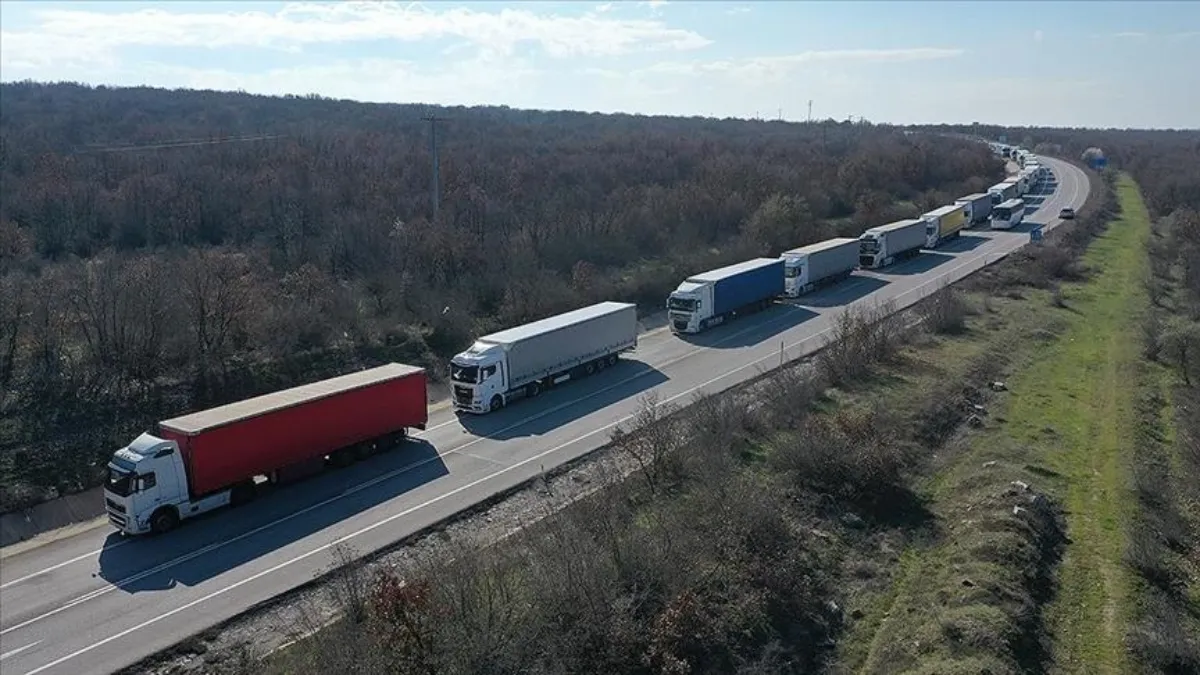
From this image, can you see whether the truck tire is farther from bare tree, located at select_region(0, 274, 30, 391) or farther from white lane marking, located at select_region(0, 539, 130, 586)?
bare tree, located at select_region(0, 274, 30, 391)

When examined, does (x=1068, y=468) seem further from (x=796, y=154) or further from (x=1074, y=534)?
(x=796, y=154)

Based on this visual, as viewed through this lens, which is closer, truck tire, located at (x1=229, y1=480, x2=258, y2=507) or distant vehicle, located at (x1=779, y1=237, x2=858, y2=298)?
truck tire, located at (x1=229, y1=480, x2=258, y2=507)

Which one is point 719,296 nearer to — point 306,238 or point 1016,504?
point 1016,504

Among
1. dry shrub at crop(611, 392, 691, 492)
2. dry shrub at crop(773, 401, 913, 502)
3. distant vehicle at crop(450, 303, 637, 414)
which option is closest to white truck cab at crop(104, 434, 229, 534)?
distant vehicle at crop(450, 303, 637, 414)

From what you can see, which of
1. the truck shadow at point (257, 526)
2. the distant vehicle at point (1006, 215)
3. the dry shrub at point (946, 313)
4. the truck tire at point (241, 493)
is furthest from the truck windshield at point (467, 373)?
the distant vehicle at point (1006, 215)

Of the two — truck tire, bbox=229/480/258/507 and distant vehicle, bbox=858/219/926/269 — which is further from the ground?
distant vehicle, bbox=858/219/926/269
